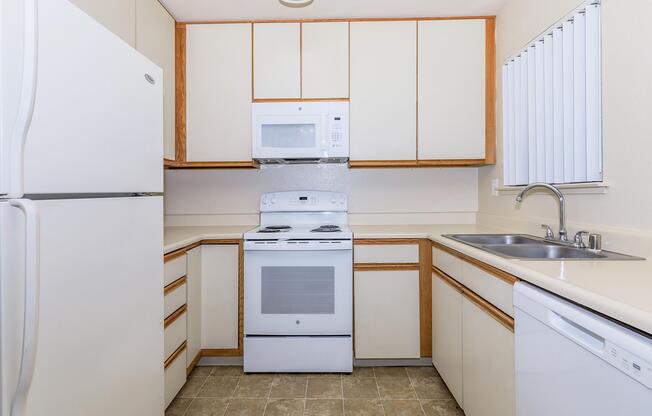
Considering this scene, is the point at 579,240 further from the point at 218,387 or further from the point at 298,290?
the point at 218,387

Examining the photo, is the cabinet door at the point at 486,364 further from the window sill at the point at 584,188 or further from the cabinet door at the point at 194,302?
the cabinet door at the point at 194,302

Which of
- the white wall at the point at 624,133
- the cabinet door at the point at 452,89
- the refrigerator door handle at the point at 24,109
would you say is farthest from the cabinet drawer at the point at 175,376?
the white wall at the point at 624,133

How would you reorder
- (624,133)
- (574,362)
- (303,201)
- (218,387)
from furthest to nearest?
1. (303,201)
2. (218,387)
3. (624,133)
4. (574,362)

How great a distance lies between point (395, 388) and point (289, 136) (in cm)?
172

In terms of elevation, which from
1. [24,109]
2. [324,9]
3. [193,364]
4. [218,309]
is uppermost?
[324,9]

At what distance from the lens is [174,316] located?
6.04ft

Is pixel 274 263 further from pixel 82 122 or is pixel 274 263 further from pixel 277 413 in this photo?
pixel 82 122

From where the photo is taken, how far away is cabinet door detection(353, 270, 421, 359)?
2236 mm

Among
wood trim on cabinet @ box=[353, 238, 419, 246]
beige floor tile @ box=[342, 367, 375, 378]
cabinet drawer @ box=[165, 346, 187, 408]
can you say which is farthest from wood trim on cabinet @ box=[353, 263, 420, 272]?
cabinet drawer @ box=[165, 346, 187, 408]

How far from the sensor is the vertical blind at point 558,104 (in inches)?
Answer: 59.1

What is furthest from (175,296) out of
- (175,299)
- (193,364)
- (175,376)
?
(193,364)

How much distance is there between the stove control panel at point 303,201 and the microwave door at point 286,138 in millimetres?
399

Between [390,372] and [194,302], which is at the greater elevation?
[194,302]

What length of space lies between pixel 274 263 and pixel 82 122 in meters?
1.47
